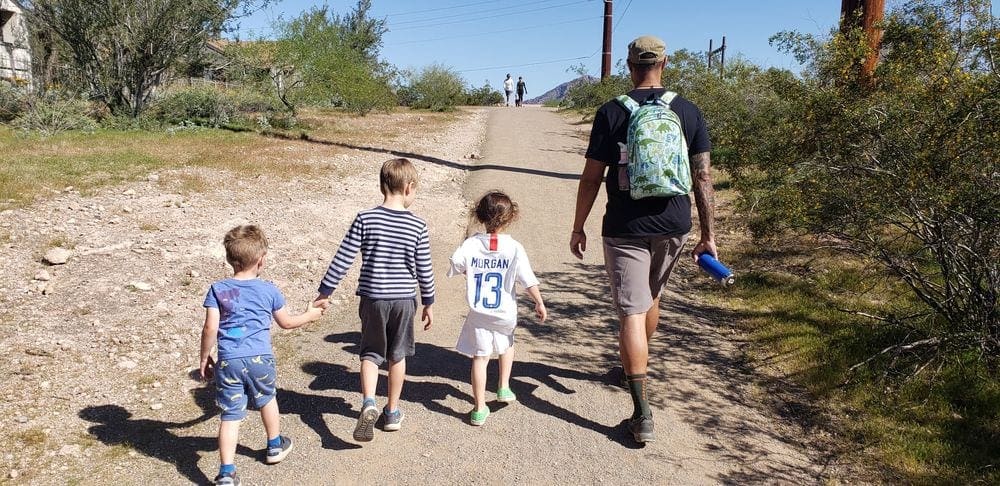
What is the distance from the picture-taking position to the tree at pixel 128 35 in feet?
51.6

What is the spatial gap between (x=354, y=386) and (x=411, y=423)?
61 cm

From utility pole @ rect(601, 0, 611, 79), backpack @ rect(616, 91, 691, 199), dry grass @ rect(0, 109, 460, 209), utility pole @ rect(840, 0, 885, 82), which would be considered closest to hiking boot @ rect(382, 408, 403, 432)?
backpack @ rect(616, 91, 691, 199)

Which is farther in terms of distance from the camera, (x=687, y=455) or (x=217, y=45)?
(x=217, y=45)

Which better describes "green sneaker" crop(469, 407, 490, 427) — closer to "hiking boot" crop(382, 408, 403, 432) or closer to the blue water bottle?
"hiking boot" crop(382, 408, 403, 432)

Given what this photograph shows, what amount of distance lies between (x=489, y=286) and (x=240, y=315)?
1.23m

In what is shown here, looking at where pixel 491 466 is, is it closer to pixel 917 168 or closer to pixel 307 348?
pixel 307 348

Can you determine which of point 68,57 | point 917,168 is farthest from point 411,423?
point 68,57

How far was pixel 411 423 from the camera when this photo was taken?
3.71 metres

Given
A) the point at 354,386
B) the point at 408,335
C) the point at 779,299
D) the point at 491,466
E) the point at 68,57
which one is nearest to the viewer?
the point at 491,466

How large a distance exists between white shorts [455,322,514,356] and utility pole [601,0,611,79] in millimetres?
26377

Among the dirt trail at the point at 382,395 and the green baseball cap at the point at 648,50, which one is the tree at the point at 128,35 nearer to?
the dirt trail at the point at 382,395

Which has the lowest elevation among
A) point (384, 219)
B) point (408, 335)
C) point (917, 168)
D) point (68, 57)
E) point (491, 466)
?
point (491, 466)

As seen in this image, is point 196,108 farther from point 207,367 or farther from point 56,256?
point 207,367

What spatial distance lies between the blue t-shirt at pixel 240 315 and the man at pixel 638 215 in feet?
5.41
